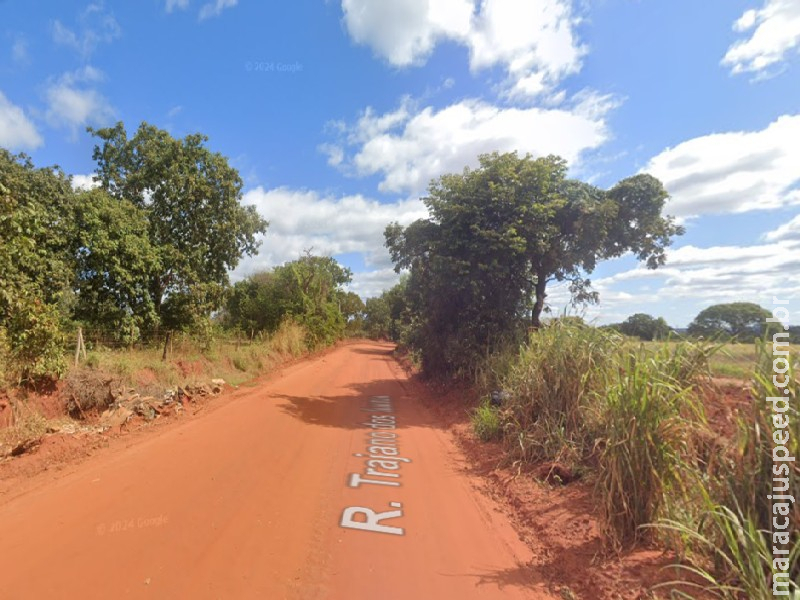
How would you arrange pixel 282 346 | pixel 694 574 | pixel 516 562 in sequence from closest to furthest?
pixel 694 574 → pixel 516 562 → pixel 282 346

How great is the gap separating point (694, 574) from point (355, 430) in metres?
5.93

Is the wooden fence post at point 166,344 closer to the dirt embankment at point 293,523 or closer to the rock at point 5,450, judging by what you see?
the dirt embankment at point 293,523

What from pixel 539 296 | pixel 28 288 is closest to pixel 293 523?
pixel 28 288

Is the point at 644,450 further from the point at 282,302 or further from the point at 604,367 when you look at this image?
the point at 282,302

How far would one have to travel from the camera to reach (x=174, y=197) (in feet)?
48.0

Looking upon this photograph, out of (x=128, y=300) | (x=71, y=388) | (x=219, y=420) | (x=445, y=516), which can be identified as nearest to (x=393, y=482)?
(x=445, y=516)

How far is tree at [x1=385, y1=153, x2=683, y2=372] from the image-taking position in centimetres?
988

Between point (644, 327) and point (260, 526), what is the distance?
5.38 meters

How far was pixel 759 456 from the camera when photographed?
2596 mm

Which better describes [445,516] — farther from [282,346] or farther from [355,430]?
[282,346]

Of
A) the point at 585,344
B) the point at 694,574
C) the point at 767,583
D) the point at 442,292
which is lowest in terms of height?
the point at 694,574

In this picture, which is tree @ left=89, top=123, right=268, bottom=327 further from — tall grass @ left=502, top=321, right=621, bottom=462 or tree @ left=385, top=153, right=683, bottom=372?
tall grass @ left=502, top=321, right=621, bottom=462

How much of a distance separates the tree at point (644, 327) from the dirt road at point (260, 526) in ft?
9.00

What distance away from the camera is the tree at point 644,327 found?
463 cm
